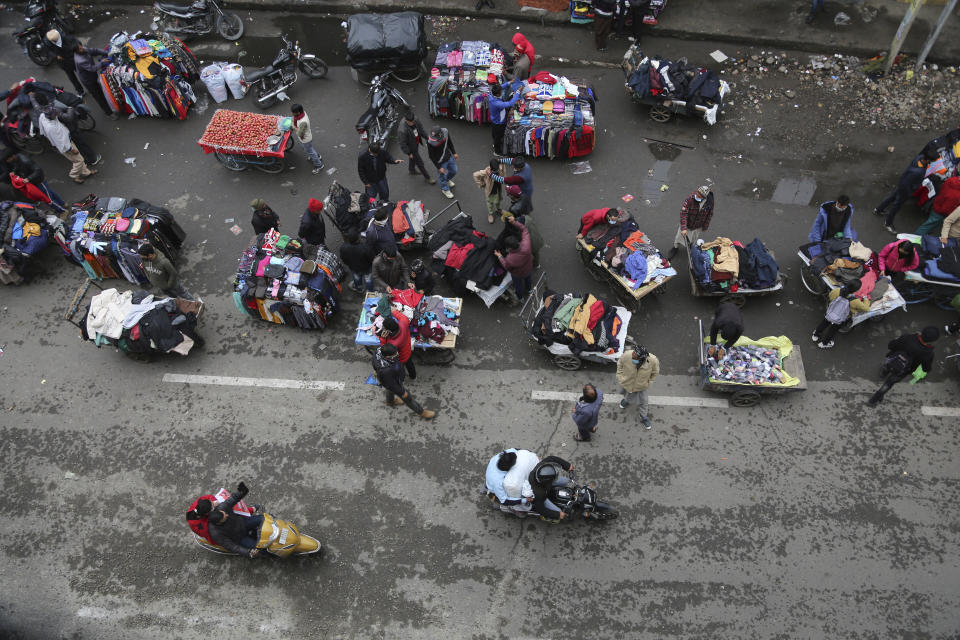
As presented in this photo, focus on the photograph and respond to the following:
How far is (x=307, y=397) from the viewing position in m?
9.79

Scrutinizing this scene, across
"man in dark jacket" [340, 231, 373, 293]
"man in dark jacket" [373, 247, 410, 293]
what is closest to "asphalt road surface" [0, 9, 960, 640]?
"man in dark jacket" [340, 231, 373, 293]

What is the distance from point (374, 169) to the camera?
35.9 ft

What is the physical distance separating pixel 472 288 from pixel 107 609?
673 cm

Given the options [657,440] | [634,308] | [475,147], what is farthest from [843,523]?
[475,147]

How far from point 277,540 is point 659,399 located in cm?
573

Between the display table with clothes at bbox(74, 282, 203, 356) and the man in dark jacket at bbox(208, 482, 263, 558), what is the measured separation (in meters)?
3.29

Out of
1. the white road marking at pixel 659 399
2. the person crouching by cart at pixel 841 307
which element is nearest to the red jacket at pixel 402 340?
the white road marking at pixel 659 399

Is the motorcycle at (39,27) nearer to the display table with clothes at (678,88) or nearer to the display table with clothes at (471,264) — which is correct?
the display table with clothes at (471,264)

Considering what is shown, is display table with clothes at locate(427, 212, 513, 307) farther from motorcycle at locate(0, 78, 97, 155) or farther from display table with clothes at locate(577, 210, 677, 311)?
motorcycle at locate(0, 78, 97, 155)

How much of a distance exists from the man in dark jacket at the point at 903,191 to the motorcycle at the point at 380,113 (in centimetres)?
934

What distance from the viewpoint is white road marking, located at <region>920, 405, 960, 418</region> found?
9.13 metres

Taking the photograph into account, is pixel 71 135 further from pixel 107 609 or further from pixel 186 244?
pixel 107 609

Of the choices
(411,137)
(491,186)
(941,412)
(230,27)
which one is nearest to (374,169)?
(411,137)

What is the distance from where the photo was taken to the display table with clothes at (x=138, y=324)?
31.9ft
